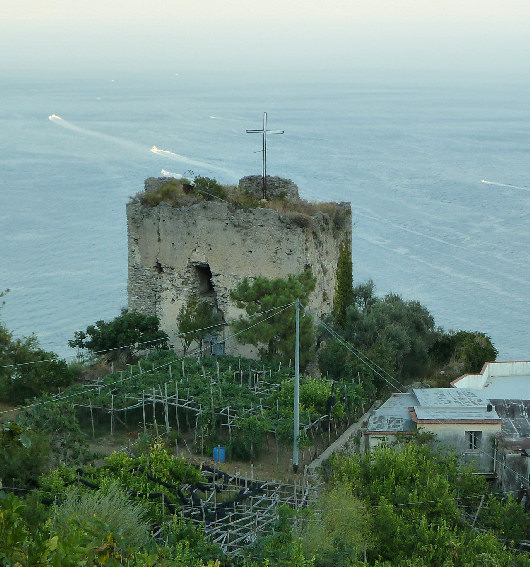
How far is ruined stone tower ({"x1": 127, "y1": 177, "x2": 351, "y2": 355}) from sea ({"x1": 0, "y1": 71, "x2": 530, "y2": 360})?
2.25 metres

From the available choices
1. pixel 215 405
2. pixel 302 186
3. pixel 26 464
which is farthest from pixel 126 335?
pixel 302 186

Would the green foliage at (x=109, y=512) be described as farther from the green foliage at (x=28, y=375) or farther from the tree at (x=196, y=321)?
the tree at (x=196, y=321)

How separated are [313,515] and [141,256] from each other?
1355 cm

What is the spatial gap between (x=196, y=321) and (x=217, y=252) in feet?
6.56

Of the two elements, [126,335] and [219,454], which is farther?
[126,335]

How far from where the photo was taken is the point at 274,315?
2467 centimetres

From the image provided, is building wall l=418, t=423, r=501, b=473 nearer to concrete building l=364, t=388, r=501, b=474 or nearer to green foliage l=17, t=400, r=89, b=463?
concrete building l=364, t=388, r=501, b=474

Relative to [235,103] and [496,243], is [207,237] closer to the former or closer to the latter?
[496,243]

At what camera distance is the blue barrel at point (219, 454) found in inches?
803

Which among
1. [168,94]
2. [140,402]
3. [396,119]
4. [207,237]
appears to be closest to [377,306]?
[207,237]

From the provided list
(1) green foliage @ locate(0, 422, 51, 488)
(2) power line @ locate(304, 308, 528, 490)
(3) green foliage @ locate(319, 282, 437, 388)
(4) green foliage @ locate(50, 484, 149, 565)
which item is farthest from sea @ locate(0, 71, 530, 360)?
(4) green foliage @ locate(50, 484, 149, 565)

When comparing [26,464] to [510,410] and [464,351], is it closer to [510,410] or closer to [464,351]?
[510,410]

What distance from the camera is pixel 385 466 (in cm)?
1706

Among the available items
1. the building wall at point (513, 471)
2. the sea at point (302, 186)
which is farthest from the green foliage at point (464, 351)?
the sea at point (302, 186)
